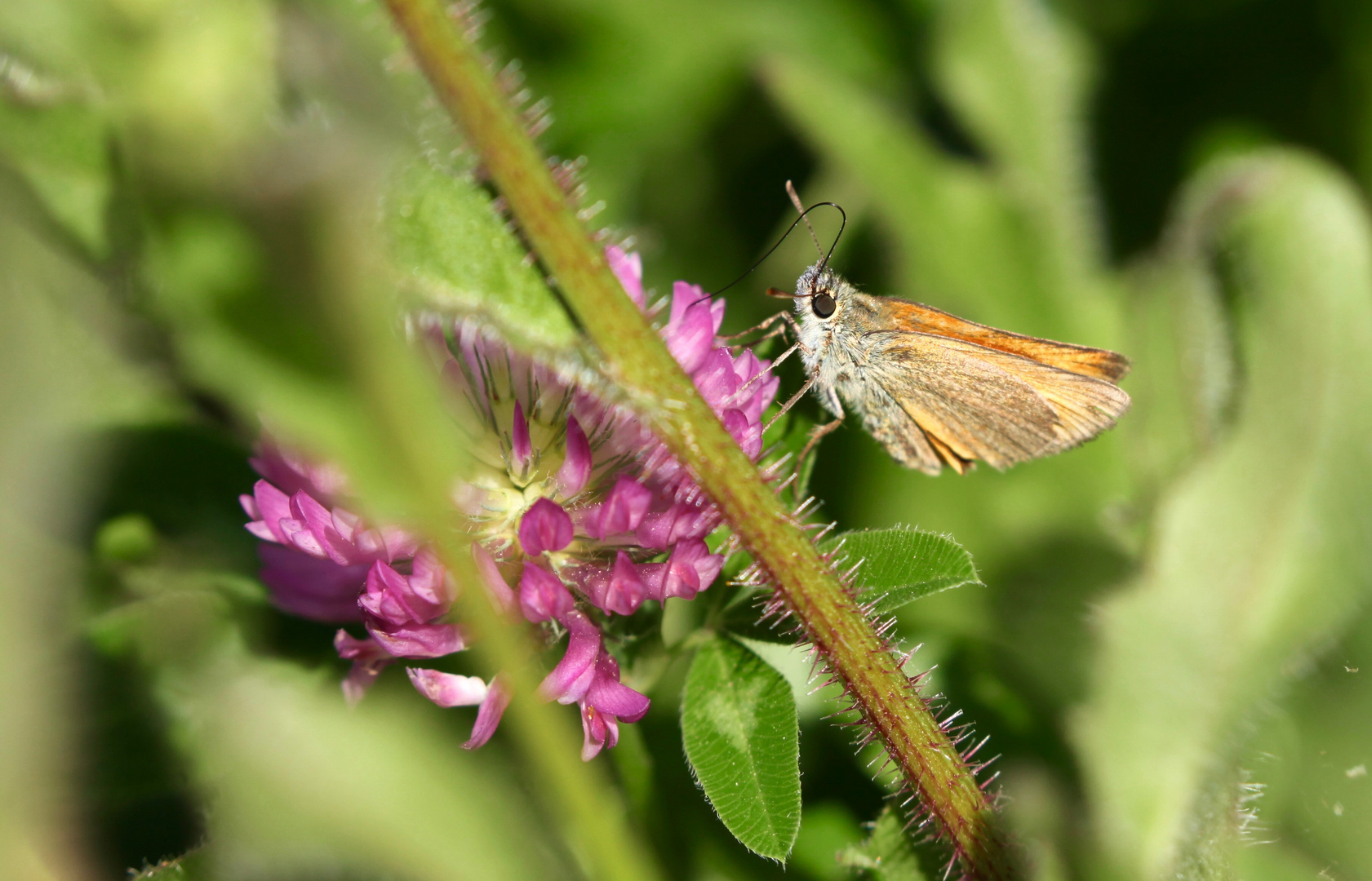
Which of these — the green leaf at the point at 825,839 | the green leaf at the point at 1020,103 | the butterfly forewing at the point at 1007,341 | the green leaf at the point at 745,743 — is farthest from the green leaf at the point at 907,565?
the green leaf at the point at 1020,103

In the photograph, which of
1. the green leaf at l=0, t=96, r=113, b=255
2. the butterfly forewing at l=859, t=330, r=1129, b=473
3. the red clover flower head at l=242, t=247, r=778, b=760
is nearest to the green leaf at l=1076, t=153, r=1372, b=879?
the butterfly forewing at l=859, t=330, r=1129, b=473

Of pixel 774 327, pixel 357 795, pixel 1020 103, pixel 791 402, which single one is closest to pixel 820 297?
pixel 774 327

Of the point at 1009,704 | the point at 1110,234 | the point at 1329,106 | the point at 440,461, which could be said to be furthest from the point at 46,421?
the point at 1329,106

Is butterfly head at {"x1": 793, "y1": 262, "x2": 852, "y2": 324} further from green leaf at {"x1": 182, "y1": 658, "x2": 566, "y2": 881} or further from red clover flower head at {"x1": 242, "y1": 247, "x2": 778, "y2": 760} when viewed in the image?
green leaf at {"x1": 182, "y1": 658, "x2": 566, "y2": 881}

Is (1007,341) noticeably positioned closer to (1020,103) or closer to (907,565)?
(907,565)

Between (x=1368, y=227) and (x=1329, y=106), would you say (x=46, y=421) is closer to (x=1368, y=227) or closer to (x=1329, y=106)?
(x=1368, y=227)

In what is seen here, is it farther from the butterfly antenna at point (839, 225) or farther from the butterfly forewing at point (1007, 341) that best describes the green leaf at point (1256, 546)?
the butterfly antenna at point (839, 225)
